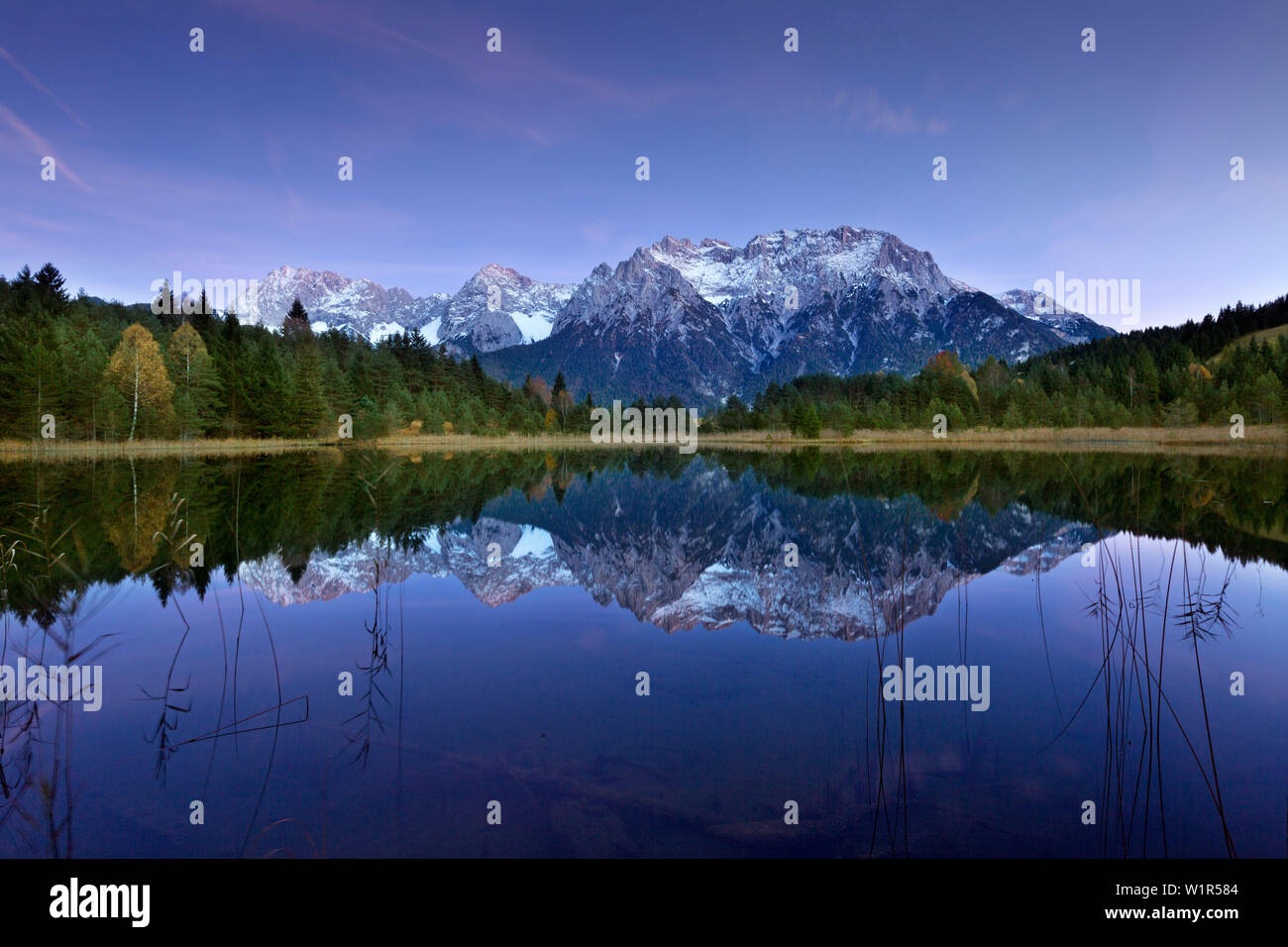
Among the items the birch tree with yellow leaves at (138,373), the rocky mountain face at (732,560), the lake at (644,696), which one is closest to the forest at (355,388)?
the birch tree with yellow leaves at (138,373)

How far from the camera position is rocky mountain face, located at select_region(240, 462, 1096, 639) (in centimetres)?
1074

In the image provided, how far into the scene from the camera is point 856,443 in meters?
88.2

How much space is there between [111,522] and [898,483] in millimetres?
28168

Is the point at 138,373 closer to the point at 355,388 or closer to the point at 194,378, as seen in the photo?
the point at 194,378

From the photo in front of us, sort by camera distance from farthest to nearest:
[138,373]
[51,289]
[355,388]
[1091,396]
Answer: [1091,396] → [355,388] → [51,289] → [138,373]

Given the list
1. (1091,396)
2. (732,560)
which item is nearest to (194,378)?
(732,560)

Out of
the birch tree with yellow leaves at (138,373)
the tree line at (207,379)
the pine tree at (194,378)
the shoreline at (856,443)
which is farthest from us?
the pine tree at (194,378)

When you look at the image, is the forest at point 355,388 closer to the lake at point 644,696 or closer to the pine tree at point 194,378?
the pine tree at point 194,378

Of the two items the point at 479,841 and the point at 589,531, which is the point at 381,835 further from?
the point at 589,531

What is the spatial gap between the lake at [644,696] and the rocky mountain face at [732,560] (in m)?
0.12

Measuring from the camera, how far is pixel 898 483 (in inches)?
1182

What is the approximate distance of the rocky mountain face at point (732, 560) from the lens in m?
10.7

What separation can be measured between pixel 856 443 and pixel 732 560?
7772 cm
